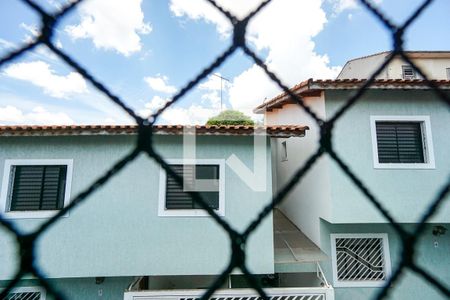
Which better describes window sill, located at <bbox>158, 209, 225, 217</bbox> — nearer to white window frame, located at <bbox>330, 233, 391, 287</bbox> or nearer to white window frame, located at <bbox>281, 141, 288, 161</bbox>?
white window frame, located at <bbox>330, 233, 391, 287</bbox>

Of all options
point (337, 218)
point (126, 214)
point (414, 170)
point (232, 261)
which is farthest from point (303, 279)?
point (232, 261)

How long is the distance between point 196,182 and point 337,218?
2796 mm

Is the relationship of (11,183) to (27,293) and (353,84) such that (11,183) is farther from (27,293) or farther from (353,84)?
(353,84)

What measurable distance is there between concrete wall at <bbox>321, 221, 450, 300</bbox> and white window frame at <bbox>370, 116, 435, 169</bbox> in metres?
1.26

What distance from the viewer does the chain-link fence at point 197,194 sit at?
0.58m

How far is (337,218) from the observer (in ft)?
15.5

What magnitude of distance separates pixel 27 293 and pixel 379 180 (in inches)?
288

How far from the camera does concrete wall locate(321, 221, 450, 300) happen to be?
16.4 ft

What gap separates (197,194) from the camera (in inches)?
26.2

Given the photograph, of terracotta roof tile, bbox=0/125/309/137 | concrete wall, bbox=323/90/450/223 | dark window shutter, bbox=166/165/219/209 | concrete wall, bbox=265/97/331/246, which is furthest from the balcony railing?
terracotta roof tile, bbox=0/125/309/137

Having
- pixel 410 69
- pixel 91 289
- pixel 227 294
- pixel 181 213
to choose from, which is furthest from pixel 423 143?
pixel 410 69

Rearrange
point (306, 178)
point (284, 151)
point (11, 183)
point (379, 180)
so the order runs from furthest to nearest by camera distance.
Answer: point (284, 151) → point (306, 178) → point (379, 180) → point (11, 183)

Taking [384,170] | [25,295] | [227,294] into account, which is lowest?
[25,295]

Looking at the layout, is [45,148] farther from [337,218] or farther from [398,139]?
[398,139]
